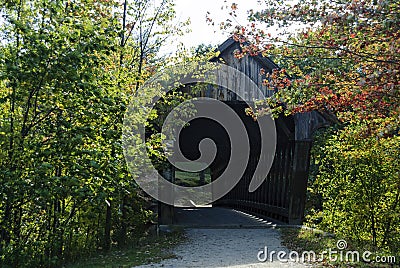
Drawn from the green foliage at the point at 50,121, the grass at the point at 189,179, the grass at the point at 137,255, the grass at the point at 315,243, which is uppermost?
the green foliage at the point at 50,121

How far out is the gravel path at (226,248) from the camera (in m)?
6.21

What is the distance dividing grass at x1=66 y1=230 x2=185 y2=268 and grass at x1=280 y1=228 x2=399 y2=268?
6.63 feet

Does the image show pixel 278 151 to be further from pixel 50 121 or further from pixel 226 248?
pixel 50 121

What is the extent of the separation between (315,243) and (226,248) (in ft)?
4.87

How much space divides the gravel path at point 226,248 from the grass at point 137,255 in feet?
0.68

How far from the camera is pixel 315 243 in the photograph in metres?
7.48

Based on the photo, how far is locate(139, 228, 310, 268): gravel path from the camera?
6.21 m

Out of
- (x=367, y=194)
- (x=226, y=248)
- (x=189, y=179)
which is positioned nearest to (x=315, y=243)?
(x=367, y=194)

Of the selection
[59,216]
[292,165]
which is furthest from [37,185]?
[292,165]

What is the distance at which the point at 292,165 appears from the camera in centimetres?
1026

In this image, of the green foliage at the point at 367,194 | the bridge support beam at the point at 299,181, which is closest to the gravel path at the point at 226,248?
the bridge support beam at the point at 299,181

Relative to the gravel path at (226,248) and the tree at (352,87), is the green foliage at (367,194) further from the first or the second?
the gravel path at (226,248)

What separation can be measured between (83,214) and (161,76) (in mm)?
3285

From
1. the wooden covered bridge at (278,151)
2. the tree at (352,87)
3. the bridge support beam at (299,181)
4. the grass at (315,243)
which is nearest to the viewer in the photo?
the tree at (352,87)
